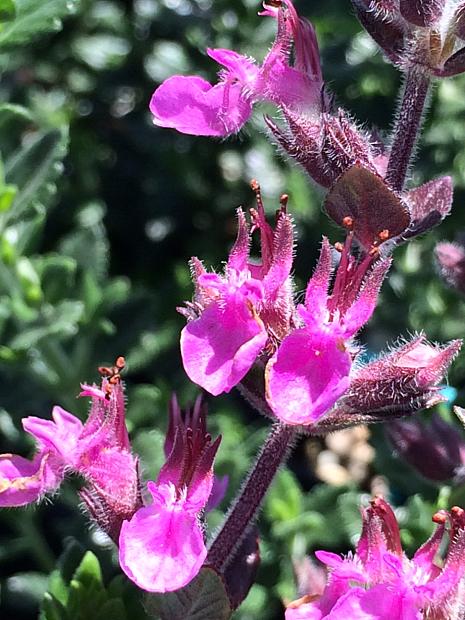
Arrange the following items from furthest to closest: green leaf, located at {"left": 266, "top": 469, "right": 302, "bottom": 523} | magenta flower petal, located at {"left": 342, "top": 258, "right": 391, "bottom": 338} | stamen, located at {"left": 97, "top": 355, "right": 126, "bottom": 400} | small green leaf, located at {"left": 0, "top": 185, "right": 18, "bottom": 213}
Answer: green leaf, located at {"left": 266, "top": 469, "right": 302, "bottom": 523} → small green leaf, located at {"left": 0, "top": 185, "right": 18, "bottom": 213} → stamen, located at {"left": 97, "top": 355, "right": 126, "bottom": 400} → magenta flower petal, located at {"left": 342, "top": 258, "right": 391, "bottom": 338}

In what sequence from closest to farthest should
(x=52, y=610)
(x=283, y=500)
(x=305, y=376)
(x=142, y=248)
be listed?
1. (x=305, y=376)
2. (x=52, y=610)
3. (x=283, y=500)
4. (x=142, y=248)

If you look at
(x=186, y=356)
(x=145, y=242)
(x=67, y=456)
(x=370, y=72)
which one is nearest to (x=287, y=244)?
(x=186, y=356)

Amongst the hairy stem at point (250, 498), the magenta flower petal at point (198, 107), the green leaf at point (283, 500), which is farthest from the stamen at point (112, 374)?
the green leaf at point (283, 500)

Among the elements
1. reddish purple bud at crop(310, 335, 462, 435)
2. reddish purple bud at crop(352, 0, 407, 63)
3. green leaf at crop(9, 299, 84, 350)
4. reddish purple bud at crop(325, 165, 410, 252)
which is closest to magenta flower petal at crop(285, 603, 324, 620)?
reddish purple bud at crop(310, 335, 462, 435)

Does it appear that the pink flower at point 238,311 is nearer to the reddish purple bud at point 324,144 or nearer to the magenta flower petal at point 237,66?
the reddish purple bud at point 324,144

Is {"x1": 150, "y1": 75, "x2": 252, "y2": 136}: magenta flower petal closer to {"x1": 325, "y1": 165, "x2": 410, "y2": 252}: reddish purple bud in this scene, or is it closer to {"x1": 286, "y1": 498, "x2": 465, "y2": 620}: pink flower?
{"x1": 325, "y1": 165, "x2": 410, "y2": 252}: reddish purple bud

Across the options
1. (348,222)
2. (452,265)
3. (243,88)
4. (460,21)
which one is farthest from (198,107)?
(452,265)

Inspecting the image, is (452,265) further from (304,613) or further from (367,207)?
(304,613)
